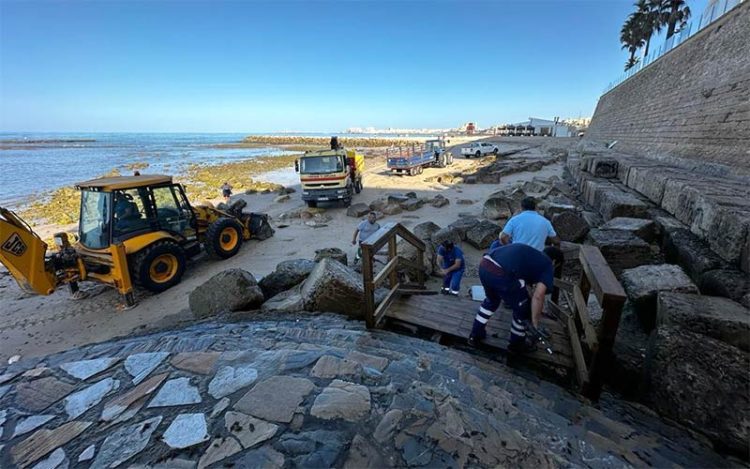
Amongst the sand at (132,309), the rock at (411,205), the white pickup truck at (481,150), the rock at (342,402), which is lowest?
the sand at (132,309)

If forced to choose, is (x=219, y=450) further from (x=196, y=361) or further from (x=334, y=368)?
(x=196, y=361)

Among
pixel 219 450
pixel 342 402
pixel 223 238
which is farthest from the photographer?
pixel 223 238

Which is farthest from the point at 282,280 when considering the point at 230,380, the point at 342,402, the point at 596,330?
the point at 596,330

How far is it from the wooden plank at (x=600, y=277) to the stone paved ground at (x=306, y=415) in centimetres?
93

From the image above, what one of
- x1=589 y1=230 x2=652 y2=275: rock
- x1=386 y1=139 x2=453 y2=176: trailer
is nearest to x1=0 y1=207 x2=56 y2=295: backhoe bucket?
x1=589 y1=230 x2=652 y2=275: rock

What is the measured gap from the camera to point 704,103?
10.2m

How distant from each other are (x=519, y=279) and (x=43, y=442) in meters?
3.66

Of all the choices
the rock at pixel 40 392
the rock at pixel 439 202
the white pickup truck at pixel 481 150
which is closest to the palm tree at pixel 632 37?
the white pickup truck at pixel 481 150

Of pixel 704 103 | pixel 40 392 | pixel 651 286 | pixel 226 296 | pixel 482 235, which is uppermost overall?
pixel 704 103

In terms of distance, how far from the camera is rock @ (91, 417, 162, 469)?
5.86 feet

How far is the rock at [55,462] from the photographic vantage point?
180cm

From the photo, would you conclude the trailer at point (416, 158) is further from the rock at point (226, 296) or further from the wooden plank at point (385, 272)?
the wooden plank at point (385, 272)

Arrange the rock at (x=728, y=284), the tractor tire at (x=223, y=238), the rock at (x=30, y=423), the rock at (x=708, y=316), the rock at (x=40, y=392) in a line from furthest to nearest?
the tractor tire at (x=223, y=238)
the rock at (x=728, y=284)
the rock at (x=708, y=316)
the rock at (x=40, y=392)
the rock at (x=30, y=423)

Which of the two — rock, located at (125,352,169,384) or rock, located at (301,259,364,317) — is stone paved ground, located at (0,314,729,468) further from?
rock, located at (301,259,364,317)
